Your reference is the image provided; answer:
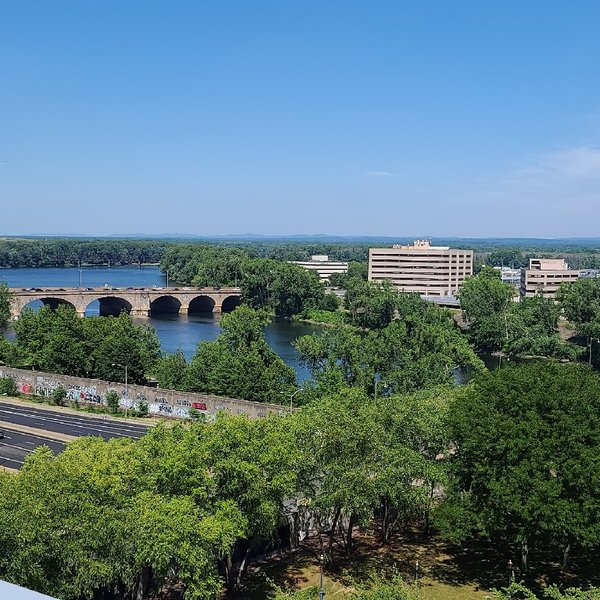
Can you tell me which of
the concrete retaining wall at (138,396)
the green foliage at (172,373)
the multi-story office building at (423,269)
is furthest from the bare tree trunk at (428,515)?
the multi-story office building at (423,269)

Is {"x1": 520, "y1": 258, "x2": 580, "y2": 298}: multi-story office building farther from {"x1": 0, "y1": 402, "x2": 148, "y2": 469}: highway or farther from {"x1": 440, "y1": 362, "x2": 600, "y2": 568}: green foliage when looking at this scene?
{"x1": 440, "y1": 362, "x2": 600, "y2": 568}: green foliage

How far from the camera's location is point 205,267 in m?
170

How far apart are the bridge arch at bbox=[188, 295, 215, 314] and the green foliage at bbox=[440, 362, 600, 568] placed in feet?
383

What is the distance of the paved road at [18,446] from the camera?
129ft

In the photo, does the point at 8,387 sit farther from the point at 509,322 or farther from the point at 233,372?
the point at 509,322

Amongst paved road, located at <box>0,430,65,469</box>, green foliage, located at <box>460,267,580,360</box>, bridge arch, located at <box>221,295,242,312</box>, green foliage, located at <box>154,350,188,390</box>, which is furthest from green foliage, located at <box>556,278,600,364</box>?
paved road, located at <box>0,430,65,469</box>

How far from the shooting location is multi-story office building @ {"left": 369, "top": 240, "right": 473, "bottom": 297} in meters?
176

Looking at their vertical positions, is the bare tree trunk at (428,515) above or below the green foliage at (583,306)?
below

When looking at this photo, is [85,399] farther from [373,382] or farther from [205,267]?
[205,267]

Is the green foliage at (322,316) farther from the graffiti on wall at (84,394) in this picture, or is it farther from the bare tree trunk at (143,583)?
the bare tree trunk at (143,583)

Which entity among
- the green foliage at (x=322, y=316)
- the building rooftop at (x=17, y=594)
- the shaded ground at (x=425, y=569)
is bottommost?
the shaded ground at (x=425, y=569)

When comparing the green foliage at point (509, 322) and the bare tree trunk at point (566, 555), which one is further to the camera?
the green foliage at point (509, 322)

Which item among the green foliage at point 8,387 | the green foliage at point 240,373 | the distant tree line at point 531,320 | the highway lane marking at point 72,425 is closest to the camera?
the highway lane marking at point 72,425

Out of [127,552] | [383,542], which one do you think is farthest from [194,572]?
[383,542]
